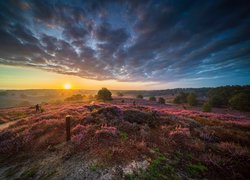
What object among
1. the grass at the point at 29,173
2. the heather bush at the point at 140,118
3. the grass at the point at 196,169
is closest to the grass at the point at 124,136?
the heather bush at the point at 140,118

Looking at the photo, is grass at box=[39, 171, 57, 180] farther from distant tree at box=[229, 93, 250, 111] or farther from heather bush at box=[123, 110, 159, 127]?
distant tree at box=[229, 93, 250, 111]

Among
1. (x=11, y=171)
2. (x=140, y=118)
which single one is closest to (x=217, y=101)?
(x=140, y=118)

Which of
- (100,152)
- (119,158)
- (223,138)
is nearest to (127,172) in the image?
(119,158)

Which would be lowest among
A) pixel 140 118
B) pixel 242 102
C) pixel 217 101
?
pixel 217 101

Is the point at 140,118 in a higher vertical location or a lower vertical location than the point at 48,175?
higher

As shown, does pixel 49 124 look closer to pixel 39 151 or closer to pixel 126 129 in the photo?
pixel 39 151

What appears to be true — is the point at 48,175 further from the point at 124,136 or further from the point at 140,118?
the point at 140,118

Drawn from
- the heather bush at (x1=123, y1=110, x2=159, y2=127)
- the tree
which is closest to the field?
the heather bush at (x1=123, y1=110, x2=159, y2=127)

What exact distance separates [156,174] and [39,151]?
23.6 ft

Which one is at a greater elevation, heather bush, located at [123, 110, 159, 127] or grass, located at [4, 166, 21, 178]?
heather bush, located at [123, 110, 159, 127]

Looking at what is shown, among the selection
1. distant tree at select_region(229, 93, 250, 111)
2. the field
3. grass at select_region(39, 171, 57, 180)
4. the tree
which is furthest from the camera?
the tree

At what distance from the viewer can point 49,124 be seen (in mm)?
12102

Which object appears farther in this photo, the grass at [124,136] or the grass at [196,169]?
the grass at [124,136]

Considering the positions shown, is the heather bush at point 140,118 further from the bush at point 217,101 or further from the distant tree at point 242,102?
the bush at point 217,101
